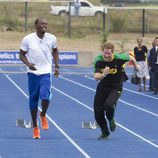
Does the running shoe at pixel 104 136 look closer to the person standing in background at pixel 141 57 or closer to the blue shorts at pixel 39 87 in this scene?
the blue shorts at pixel 39 87

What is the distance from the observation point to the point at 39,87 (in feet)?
44.3

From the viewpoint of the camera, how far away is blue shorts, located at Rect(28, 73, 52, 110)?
44.1ft

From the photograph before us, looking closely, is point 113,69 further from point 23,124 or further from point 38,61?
point 23,124

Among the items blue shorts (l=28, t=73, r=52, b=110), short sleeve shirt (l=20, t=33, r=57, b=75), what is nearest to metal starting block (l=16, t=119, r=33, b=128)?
blue shorts (l=28, t=73, r=52, b=110)

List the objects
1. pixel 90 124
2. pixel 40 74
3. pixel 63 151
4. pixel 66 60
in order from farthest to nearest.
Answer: pixel 66 60 → pixel 90 124 → pixel 40 74 → pixel 63 151

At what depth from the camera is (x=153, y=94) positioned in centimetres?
2514

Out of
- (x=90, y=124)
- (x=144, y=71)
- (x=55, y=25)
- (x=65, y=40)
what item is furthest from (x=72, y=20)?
(x=90, y=124)

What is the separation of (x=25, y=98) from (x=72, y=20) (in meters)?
41.7

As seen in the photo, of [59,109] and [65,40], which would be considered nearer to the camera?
[59,109]

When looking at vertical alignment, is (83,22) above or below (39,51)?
below

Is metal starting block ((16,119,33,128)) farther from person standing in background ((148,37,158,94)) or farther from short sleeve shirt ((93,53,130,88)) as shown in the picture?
person standing in background ((148,37,158,94))

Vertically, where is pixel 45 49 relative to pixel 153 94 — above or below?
above

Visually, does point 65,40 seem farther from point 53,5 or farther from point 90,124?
point 90,124

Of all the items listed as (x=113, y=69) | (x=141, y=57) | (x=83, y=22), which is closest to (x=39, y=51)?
(x=113, y=69)
